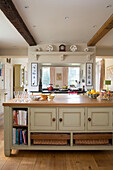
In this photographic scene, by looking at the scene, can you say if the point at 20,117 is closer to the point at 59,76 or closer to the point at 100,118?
the point at 100,118

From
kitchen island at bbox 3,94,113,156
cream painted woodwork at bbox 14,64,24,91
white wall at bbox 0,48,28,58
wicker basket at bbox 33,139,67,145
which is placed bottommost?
wicker basket at bbox 33,139,67,145

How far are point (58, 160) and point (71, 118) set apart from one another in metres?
0.65

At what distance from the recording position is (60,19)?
3.48 meters

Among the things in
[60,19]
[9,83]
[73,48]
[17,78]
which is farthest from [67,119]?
[17,78]

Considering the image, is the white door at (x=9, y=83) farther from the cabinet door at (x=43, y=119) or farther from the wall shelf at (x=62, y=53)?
the cabinet door at (x=43, y=119)

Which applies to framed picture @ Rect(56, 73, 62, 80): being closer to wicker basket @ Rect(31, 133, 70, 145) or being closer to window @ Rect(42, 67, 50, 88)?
window @ Rect(42, 67, 50, 88)

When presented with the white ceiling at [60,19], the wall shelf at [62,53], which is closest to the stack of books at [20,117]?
the white ceiling at [60,19]

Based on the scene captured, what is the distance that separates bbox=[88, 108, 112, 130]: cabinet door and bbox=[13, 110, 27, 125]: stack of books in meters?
1.03

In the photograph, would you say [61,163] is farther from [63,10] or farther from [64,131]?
[63,10]

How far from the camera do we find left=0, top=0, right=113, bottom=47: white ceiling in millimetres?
2787

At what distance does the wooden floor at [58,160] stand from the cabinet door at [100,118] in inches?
A: 18.2

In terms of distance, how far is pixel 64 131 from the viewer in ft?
7.84

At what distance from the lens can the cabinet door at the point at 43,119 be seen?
7.83 ft

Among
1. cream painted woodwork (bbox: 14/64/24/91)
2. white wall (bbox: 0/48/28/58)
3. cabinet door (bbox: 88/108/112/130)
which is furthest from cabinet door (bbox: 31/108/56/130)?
cream painted woodwork (bbox: 14/64/24/91)
